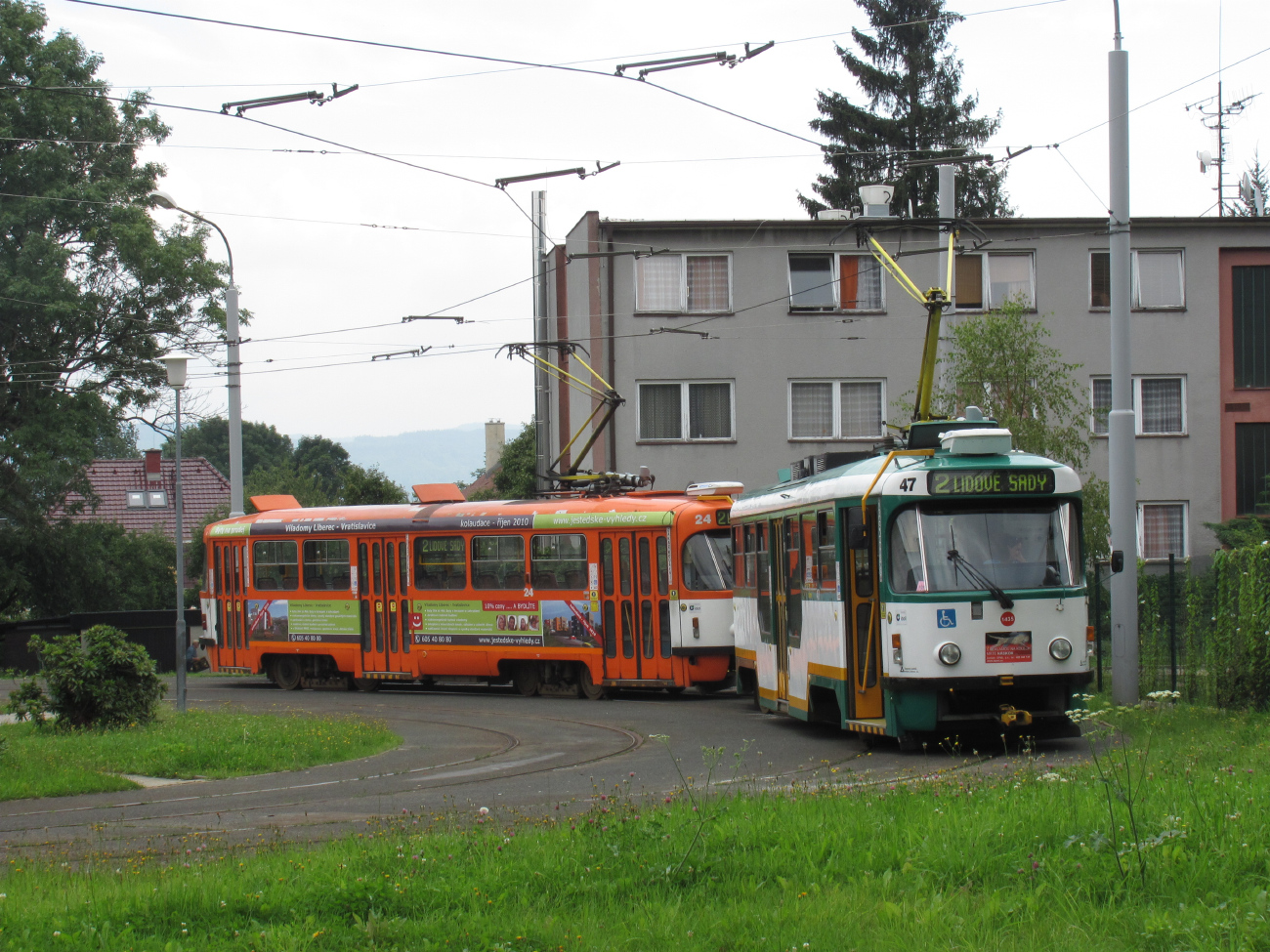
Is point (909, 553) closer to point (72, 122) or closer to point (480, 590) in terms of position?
point (480, 590)

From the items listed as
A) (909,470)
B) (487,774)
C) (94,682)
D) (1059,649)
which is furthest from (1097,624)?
(94,682)

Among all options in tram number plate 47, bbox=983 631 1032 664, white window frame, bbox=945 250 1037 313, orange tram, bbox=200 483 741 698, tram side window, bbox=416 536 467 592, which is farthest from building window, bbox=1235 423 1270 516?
tram number plate 47, bbox=983 631 1032 664

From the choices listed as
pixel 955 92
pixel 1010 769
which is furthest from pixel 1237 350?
pixel 1010 769

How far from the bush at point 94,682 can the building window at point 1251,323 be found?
26127 millimetres

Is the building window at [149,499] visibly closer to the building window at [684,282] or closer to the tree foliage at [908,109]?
the tree foliage at [908,109]

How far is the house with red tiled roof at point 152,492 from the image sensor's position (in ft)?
207

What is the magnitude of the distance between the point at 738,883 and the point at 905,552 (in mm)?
6271

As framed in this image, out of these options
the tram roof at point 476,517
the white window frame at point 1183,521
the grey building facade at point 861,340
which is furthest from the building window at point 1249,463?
the tram roof at point 476,517

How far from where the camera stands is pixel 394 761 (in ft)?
46.8

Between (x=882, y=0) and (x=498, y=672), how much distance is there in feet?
107

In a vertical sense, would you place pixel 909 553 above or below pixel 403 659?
Result: above

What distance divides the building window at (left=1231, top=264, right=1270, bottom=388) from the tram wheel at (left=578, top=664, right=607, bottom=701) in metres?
19.1

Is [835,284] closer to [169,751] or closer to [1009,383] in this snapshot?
[1009,383]

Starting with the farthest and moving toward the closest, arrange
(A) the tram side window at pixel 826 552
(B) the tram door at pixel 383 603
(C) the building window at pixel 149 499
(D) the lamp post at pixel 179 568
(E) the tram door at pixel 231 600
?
(C) the building window at pixel 149 499
(E) the tram door at pixel 231 600
(B) the tram door at pixel 383 603
(D) the lamp post at pixel 179 568
(A) the tram side window at pixel 826 552
